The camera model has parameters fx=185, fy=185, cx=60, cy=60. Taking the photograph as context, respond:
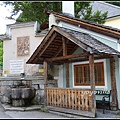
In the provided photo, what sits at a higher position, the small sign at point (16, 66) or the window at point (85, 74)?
the small sign at point (16, 66)

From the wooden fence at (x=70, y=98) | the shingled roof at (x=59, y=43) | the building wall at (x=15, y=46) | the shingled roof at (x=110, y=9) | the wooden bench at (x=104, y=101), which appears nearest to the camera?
the wooden fence at (x=70, y=98)

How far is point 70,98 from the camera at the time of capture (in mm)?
7496

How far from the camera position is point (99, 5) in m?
22.4

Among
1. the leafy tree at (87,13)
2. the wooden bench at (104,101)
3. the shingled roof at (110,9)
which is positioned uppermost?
the shingled roof at (110,9)

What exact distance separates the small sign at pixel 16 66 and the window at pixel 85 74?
11.1 ft

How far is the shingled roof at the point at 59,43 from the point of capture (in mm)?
6996

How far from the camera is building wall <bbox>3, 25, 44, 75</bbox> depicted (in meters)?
10.9

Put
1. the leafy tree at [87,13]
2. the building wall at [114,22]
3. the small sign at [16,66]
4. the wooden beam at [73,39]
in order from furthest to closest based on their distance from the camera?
1. the building wall at [114,22]
2. the leafy tree at [87,13]
3. the small sign at [16,66]
4. the wooden beam at [73,39]

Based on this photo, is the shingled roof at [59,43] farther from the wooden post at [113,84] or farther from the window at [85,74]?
the window at [85,74]

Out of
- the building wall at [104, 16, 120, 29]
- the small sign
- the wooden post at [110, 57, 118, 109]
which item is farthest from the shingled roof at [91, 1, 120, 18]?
the wooden post at [110, 57, 118, 109]

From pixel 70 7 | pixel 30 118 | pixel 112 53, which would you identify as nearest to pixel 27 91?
pixel 30 118

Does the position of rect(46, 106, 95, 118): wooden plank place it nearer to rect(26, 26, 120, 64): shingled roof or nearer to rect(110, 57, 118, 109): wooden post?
rect(110, 57, 118, 109): wooden post

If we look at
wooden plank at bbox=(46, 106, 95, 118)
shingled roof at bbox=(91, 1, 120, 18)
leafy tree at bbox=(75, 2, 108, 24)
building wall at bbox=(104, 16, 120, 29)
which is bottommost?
wooden plank at bbox=(46, 106, 95, 118)

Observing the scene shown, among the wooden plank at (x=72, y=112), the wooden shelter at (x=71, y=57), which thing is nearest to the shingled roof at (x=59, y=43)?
the wooden shelter at (x=71, y=57)
